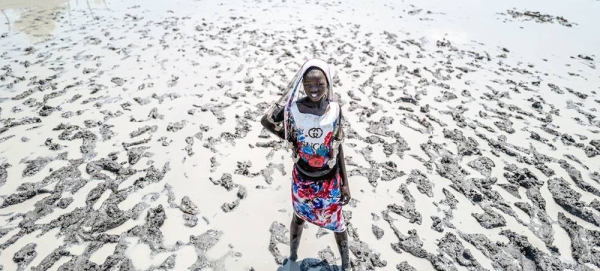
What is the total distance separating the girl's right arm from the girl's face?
34cm

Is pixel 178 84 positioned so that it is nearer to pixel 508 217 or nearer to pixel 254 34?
pixel 254 34

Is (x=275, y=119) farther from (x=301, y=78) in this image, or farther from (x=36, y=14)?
(x=36, y=14)

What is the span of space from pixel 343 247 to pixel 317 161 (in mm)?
1067

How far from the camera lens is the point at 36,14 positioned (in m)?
11.7

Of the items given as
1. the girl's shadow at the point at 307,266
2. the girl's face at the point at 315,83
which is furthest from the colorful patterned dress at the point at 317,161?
the girl's shadow at the point at 307,266

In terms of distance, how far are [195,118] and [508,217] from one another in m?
5.01

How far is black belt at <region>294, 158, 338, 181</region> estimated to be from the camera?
8.82 ft

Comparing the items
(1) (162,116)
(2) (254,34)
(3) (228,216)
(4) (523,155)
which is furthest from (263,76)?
(4) (523,155)

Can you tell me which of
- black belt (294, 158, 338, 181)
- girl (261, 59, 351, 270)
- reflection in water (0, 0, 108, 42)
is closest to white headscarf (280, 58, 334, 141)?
girl (261, 59, 351, 270)

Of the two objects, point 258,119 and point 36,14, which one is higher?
point 36,14

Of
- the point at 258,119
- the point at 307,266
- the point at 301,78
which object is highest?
the point at 301,78

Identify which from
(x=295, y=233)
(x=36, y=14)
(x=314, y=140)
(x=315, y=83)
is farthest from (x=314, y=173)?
(x=36, y=14)

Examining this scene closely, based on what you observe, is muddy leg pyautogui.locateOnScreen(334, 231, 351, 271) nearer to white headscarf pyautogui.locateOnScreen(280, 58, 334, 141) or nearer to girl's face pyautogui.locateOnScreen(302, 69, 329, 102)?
white headscarf pyautogui.locateOnScreen(280, 58, 334, 141)

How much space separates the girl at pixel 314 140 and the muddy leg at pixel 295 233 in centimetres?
25
